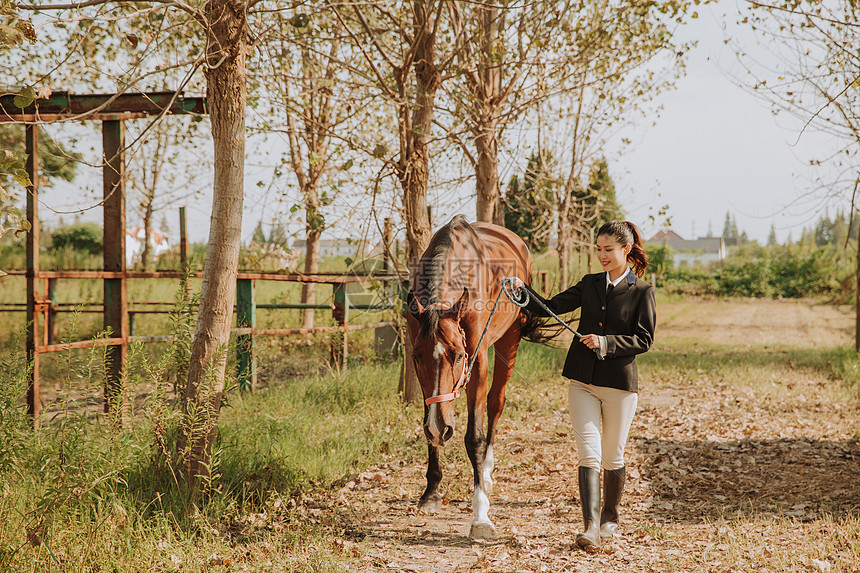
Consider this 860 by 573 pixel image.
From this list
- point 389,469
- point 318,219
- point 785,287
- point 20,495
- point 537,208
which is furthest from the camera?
point 785,287

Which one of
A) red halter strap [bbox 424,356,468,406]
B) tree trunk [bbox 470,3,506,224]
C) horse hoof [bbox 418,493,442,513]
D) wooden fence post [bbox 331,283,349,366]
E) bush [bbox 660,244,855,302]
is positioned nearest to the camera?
red halter strap [bbox 424,356,468,406]

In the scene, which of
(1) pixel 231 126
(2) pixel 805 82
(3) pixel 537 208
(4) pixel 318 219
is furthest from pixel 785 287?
(1) pixel 231 126

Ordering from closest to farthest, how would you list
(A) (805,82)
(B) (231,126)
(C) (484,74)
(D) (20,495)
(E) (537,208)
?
(D) (20,495)
(B) (231,126)
(A) (805,82)
(C) (484,74)
(E) (537,208)

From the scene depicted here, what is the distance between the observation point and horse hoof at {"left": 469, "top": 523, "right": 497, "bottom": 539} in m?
3.77

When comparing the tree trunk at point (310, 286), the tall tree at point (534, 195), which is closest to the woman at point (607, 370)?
the tall tree at point (534, 195)

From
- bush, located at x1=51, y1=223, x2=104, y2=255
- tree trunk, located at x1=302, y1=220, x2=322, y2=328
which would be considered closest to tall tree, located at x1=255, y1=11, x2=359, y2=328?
tree trunk, located at x1=302, y1=220, x2=322, y2=328

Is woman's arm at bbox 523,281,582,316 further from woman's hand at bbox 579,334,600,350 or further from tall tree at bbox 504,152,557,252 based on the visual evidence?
tall tree at bbox 504,152,557,252

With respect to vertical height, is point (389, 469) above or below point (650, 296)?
Result: below

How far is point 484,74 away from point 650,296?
467cm

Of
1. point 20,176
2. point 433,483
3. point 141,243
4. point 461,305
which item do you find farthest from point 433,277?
point 141,243

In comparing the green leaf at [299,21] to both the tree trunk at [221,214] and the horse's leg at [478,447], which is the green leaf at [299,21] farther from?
the horse's leg at [478,447]

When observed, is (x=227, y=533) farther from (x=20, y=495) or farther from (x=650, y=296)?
(x=650, y=296)

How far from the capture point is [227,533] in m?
3.65

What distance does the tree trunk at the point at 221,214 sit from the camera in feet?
12.5
